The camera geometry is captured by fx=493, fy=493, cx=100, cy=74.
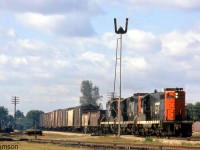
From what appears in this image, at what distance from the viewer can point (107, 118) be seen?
2496 inches

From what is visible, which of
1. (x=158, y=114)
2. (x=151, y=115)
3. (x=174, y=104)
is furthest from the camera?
(x=151, y=115)

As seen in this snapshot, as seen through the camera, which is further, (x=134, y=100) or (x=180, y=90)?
(x=134, y=100)

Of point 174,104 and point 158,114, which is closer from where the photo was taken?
point 174,104

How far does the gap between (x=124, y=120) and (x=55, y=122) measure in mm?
45555

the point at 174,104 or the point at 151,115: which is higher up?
the point at 174,104

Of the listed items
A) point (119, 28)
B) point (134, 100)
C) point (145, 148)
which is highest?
point (119, 28)

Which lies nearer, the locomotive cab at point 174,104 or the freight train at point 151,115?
the freight train at point 151,115

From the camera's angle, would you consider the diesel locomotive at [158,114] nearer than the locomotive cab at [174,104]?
Yes

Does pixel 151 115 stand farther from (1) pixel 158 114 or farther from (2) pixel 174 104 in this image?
(2) pixel 174 104

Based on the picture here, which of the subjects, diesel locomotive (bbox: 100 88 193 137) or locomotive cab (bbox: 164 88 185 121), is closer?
diesel locomotive (bbox: 100 88 193 137)

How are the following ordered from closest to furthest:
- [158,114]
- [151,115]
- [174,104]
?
[174,104] → [158,114] → [151,115]

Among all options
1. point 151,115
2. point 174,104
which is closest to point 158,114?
point 151,115

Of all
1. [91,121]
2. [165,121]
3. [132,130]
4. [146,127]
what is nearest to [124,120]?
[132,130]

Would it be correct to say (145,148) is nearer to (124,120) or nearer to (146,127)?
(146,127)
